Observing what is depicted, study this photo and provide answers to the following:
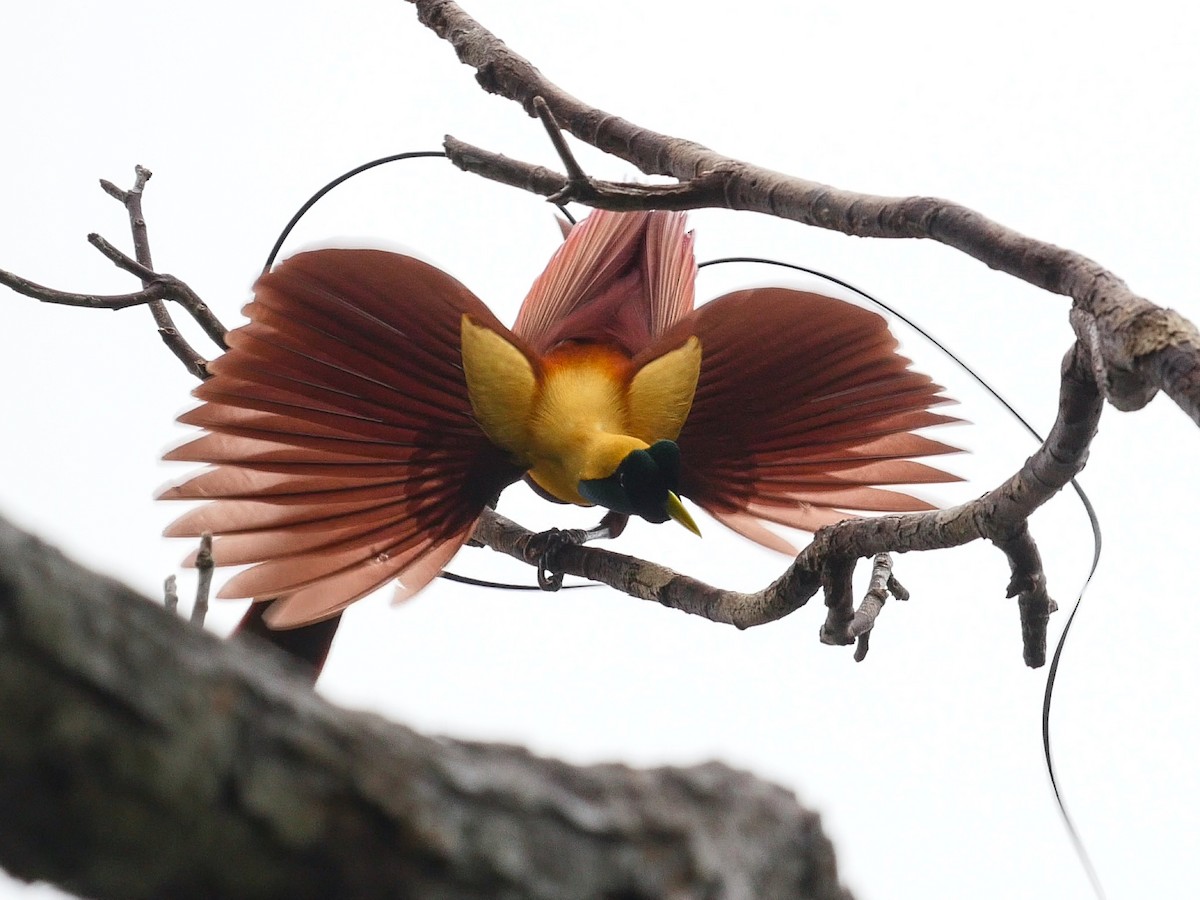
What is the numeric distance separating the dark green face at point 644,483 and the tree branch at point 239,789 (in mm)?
673

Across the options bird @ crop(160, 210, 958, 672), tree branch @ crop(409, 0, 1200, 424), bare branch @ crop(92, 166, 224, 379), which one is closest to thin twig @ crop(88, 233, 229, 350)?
bare branch @ crop(92, 166, 224, 379)

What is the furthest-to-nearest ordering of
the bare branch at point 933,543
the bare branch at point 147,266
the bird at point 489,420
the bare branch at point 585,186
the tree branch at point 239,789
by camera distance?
1. the bare branch at point 147,266
2. the bird at point 489,420
3. the bare branch at point 585,186
4. the bare branch at point 933,543
5. the tree branch at point 239,789

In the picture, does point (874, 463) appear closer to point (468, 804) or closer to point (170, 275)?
point (170, 275)

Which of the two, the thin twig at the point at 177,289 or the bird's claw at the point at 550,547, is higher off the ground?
the thin twig at the point at 177,289

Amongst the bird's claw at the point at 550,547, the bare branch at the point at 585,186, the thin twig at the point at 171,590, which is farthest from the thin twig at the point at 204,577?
the bird's claw at the point at 550,547

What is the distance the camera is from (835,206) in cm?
74

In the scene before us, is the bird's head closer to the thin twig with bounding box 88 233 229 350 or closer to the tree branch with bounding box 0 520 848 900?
the thin twig with bounding box 88 233 229 350

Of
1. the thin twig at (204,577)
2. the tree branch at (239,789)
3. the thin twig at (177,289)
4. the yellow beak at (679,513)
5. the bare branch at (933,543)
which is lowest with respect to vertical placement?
the tree branch at (239,789)

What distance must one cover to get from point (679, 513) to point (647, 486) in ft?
0.14

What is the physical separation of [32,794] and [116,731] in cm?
2

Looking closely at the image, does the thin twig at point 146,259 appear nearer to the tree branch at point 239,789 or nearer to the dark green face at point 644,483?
the dark green face at point 644,483

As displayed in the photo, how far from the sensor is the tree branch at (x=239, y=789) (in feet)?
0.72

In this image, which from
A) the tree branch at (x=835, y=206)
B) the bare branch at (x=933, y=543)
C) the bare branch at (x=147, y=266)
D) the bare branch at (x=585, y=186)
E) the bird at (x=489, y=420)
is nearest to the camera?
the tree branch at (x=835, y=206)

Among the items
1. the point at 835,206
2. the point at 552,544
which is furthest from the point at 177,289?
the point at 835,206
